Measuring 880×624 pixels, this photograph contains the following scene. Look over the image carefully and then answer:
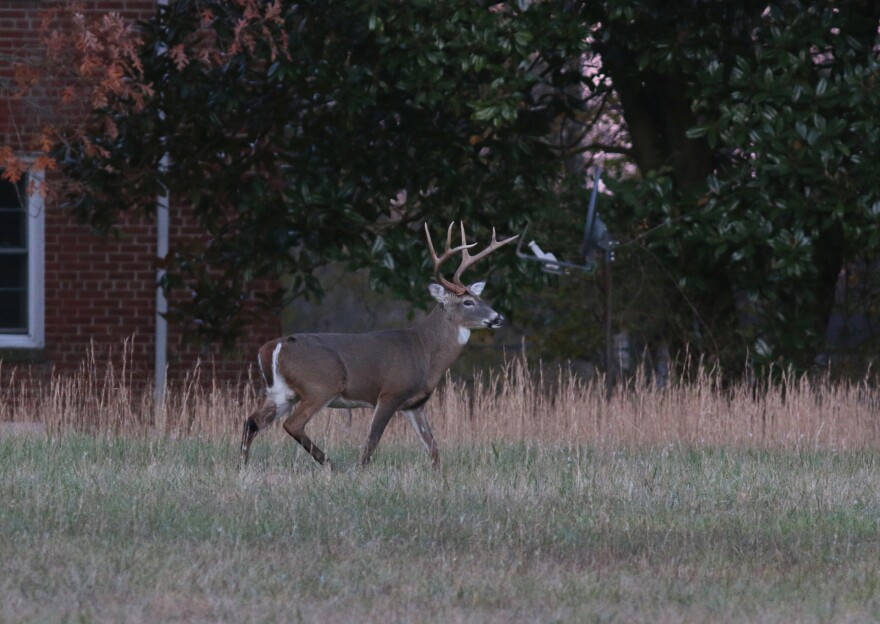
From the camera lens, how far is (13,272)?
1669 cm

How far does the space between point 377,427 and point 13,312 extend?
7.53m

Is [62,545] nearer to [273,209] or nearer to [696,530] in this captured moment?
[696,530]

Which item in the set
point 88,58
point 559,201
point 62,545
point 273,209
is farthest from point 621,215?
point 62,545

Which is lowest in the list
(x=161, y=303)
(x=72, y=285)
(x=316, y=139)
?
(x=161, y=303)

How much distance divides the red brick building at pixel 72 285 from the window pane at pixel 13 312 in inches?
0.4

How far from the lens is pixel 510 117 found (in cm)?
1268

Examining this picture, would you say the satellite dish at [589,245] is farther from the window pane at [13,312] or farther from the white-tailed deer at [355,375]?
the window pane at [13,312]

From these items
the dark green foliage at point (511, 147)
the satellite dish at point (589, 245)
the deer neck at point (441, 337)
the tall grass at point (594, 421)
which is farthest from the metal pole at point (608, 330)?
the deer neck at point (441, 337)

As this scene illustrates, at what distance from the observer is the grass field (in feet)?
20.3

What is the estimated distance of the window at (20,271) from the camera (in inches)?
652

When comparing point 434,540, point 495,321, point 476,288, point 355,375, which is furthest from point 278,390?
point 434,540

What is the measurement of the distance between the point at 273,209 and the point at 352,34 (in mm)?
1958

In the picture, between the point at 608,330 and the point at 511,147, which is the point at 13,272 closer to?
the point at 511,147

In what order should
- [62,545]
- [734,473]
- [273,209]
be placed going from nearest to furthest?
1. [62,545]
2. [734,473]
3. [273,209]
